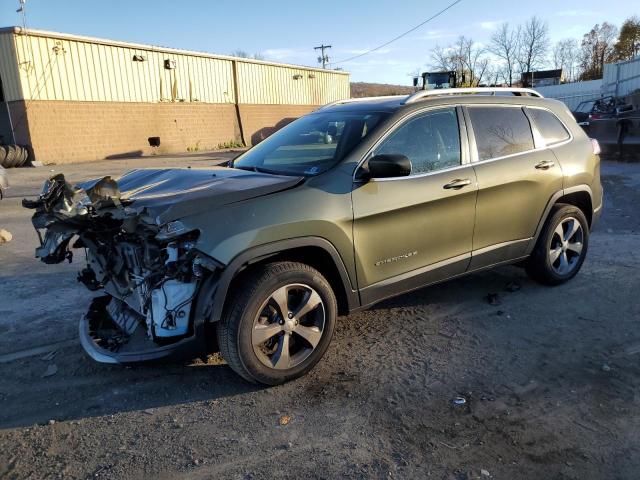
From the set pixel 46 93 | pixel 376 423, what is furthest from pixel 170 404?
pixel 46 93

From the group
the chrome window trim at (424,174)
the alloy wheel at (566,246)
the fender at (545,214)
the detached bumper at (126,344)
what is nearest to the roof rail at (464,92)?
the chrome window trim at (424,174)

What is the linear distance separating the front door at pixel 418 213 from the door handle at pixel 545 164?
91 centimetres

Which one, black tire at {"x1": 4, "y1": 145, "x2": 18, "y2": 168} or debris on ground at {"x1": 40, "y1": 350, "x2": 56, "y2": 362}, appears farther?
black tire at {"x1": 4, "y1": 145, "x2": 18, "y2": 168}

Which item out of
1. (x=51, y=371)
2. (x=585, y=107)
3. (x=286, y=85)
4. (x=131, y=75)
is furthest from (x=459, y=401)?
(x=286, y=85)

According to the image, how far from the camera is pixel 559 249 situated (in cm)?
512

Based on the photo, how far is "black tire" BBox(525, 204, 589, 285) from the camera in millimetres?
4949

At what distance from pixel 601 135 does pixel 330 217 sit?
1510cm

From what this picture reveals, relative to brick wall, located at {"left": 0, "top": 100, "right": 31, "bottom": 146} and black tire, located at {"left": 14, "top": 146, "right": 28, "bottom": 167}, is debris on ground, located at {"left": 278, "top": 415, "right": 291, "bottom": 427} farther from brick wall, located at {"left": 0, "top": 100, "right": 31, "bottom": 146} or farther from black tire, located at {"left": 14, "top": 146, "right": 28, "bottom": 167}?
brick wall, located at {"left": 0, "top": 100, "right": 31, "bottom": 146}

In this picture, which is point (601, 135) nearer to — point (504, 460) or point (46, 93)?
point (504, 460)

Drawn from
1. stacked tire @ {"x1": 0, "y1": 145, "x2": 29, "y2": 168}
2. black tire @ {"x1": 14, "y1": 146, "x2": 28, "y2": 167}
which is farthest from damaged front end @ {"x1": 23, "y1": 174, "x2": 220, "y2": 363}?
black tire @ {"x1": 14, "y1": 146, "x2": 28, "y2": 167}

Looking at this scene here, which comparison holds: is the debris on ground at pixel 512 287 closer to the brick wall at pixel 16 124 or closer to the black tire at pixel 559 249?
the black tire at pixel 559 249

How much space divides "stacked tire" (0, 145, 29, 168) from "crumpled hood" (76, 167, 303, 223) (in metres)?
17.8

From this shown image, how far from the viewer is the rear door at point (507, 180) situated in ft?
14.4

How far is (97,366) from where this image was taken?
3.76 m
